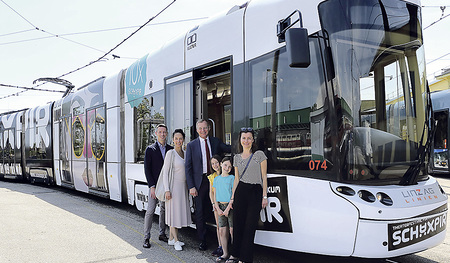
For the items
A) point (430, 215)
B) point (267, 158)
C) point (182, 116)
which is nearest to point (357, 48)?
point (267, 158)

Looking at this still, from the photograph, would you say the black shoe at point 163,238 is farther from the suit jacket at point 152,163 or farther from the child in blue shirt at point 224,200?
the child in blue shirt at point 224,200

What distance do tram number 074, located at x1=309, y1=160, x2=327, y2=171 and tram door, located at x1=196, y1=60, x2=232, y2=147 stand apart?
6.21ft

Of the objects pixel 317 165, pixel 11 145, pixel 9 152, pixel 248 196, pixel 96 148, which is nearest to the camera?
pixel 317 165

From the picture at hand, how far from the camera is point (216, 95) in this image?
6.62m

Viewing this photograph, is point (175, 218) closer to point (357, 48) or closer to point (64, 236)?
point (64, 236)

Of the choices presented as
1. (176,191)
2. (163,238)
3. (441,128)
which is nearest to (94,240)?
(163,238)

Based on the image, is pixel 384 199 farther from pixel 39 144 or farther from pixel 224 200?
pixel 39 144

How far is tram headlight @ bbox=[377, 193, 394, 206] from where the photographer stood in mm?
3678

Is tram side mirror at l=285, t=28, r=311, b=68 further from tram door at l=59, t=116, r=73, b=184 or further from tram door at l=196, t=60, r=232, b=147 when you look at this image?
tram door at l=59, t=116, r=73, b=184

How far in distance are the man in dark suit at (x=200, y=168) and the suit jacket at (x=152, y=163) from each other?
75 centimetres

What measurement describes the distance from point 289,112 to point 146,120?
3.56 m

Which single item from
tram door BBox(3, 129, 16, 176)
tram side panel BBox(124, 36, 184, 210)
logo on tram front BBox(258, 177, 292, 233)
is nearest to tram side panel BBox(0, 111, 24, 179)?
tram door BBox(3, 129, 16, 176)

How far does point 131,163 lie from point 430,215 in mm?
5311

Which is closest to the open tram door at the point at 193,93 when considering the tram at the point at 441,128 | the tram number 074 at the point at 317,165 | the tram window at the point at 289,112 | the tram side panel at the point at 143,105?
the tram side panel at the point at 143,105
